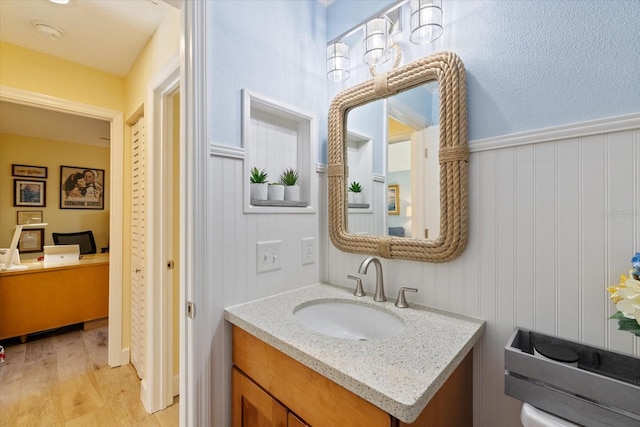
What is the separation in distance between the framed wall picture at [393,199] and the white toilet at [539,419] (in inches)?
27.9

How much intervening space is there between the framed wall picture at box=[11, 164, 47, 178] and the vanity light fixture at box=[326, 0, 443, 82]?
4321 millimetres

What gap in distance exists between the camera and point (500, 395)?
0.89 metres

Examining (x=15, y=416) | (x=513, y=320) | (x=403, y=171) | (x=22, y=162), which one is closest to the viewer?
(x=513, y=320)

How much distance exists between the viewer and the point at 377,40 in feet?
3.71

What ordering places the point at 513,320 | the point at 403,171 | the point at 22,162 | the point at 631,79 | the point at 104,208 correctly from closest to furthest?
the point at 631,79, the point at 513,320, the point at 403,171, the point at 22,162, the point at 104,208

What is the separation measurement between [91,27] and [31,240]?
11.2 feet

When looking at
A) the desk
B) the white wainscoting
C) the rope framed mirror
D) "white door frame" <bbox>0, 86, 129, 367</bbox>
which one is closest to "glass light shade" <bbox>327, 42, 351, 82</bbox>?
the rope framed mirror

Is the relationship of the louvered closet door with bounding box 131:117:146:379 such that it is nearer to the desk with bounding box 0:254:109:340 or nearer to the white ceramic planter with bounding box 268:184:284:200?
the desk with bounding box 0:254:109:340

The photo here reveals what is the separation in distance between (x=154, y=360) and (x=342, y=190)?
61.1 inches

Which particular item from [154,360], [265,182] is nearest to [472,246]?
[265,182]

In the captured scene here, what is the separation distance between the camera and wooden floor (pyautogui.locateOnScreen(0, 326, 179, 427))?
1.66 meters

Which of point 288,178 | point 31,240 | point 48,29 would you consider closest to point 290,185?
point 288,178

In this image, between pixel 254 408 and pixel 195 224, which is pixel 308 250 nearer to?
pixel 195 224

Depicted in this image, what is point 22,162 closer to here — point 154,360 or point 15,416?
point 15,416
